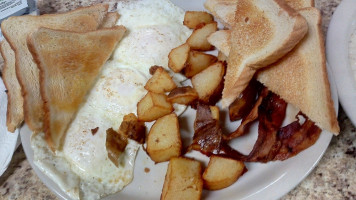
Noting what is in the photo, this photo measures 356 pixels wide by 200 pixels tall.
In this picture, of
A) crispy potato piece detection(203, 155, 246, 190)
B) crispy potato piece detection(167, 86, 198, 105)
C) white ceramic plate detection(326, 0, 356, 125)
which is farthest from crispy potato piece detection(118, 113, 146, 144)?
white ceramic plate detection(326, 0, 356, 125)

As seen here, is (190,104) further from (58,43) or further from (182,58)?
(58,43)

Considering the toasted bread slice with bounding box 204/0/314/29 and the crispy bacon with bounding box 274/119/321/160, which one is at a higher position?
the toasted bread slice with bounding box 204/0/314/29

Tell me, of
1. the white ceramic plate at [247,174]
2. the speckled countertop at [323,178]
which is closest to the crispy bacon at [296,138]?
the white ceramic plate at [247,174]

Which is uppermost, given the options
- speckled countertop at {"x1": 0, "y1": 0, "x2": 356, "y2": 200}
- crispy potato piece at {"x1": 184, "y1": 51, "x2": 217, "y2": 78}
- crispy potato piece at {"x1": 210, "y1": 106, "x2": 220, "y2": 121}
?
crispy potato piece at {"x1": 184, "y1": 51, "x2": 217, "y2": 78}

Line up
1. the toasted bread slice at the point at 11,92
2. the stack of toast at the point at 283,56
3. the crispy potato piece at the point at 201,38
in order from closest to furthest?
the stack of toast at the point at 283,56 < the toasted bread slice at the point at 11,92 < the crispy potato piece at the point at 201,38

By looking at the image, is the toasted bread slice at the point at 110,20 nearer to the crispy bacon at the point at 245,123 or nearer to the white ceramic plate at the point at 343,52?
the crispy bacon at the point at 245,123

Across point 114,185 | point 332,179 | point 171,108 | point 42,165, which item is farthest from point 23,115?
point 332,179

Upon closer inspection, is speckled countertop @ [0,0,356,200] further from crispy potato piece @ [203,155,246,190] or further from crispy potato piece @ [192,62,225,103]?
crispy potato piece @ [192,62,225,103]
